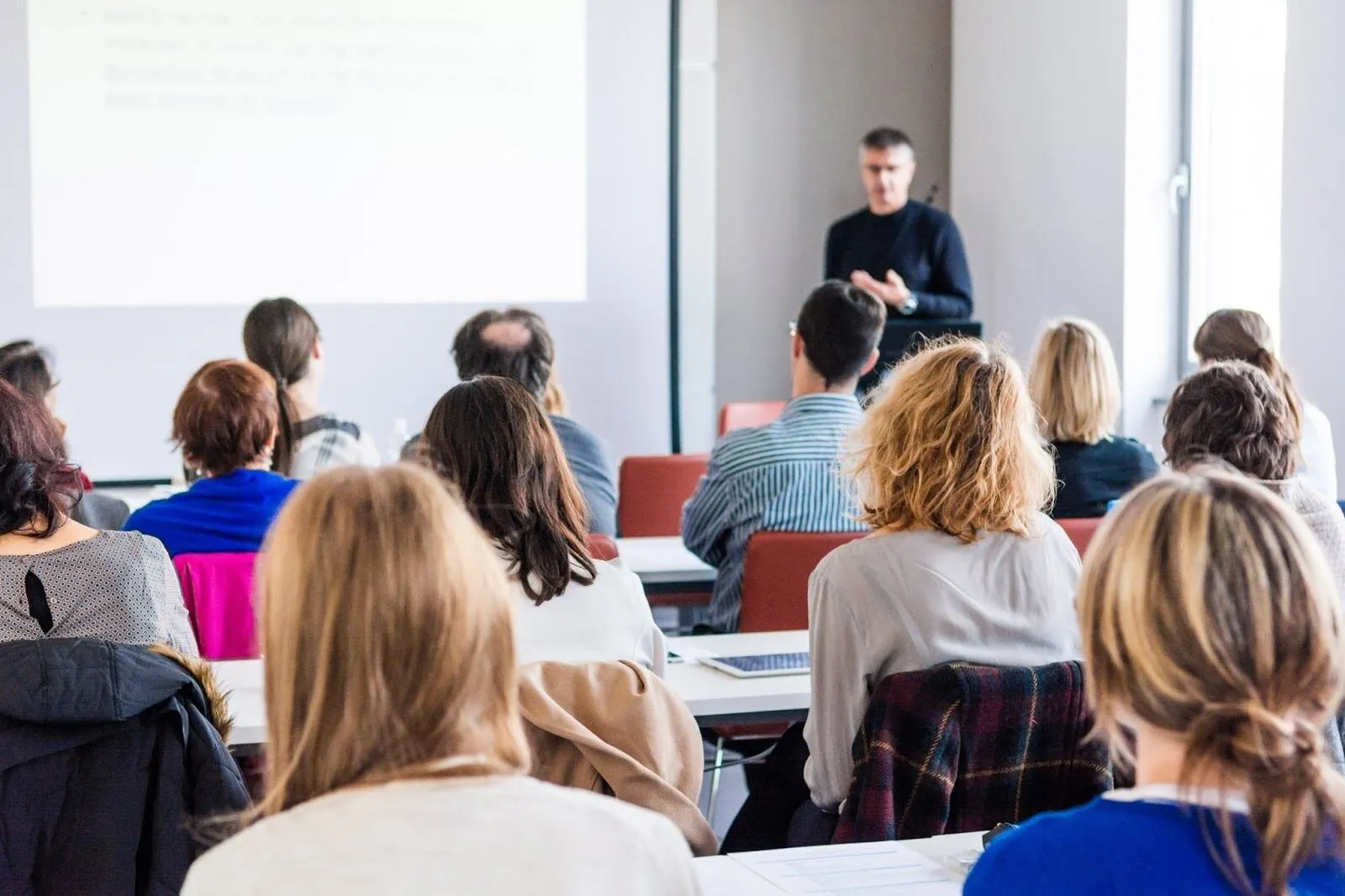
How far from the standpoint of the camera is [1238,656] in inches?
45.2

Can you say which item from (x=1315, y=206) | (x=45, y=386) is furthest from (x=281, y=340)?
(x=1315, y=206)

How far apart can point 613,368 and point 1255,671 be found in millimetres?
5333

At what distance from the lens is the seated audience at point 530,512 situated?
2170mm

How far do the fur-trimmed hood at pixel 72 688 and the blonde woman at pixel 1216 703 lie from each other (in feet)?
3.84

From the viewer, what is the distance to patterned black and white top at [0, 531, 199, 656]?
2.14 m

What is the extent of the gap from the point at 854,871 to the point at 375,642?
79 centimetres

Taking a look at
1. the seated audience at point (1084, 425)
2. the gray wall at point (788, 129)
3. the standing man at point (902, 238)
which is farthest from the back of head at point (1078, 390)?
the gray wall at point (788, 129)

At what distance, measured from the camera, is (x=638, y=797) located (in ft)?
6.40

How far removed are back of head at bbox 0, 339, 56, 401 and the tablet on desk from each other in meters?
1.94

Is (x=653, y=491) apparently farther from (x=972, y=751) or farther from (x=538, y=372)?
(x=972, y=751)

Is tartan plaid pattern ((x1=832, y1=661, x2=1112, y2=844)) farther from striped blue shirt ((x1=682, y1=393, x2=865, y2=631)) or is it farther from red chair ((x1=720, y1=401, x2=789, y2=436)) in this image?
red chair ((x1=720, y1=401, x2=789, y2=436))

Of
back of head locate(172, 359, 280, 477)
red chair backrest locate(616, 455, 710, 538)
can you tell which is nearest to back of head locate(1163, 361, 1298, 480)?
back of head locate(172, 359, 280, 477)

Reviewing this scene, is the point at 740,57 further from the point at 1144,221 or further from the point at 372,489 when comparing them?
the point at 372,489

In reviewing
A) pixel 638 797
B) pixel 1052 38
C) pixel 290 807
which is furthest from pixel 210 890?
pixel 1052 38
